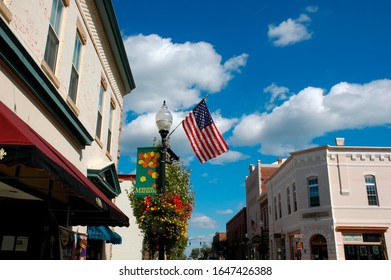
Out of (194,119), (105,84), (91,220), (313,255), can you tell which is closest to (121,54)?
(105,84)

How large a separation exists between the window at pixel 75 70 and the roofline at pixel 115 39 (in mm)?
1838

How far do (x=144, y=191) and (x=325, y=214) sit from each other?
24.1 m

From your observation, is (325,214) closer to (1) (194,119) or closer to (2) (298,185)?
(2) (298,185)

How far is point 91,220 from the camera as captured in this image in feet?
31.6

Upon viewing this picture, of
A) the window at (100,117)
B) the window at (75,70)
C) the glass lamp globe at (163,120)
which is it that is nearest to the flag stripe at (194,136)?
the glass lamp globe at (163,120)

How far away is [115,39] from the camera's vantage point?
1339cm

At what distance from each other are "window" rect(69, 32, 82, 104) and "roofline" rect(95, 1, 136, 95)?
72.4 inches

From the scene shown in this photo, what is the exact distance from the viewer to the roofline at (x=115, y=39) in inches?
469

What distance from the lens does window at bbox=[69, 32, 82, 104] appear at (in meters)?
9.98

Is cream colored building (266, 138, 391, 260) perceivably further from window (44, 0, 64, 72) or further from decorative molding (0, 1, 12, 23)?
decorative molding (0, 1, 12, 23)

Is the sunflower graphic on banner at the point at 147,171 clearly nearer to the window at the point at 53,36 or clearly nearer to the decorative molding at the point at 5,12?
the window at the point at 53,36

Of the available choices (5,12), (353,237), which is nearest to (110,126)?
(5,12)
